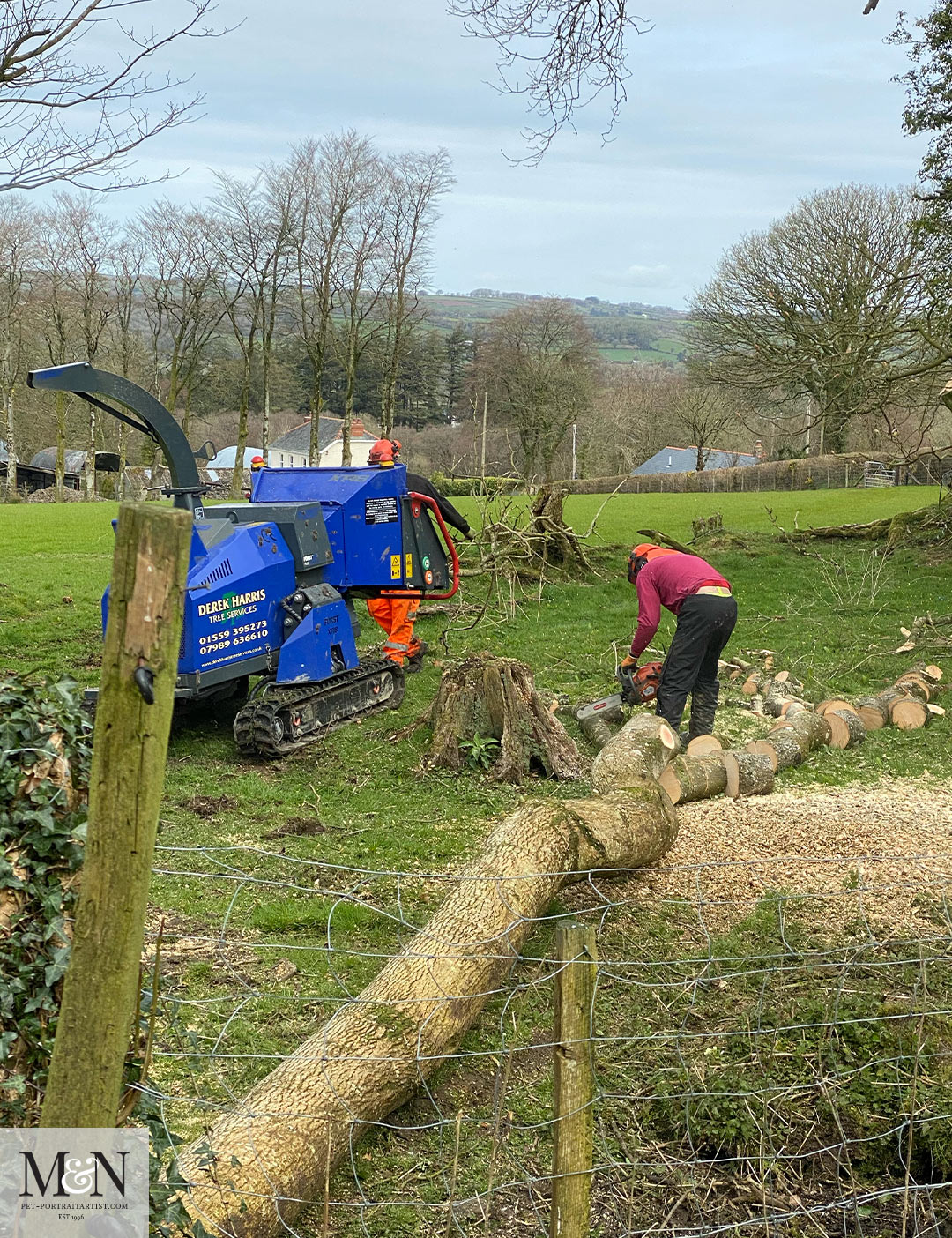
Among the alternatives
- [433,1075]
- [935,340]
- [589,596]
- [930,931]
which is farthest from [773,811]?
[589,596]

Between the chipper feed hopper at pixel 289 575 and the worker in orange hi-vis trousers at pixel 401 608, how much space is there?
0.58 feet

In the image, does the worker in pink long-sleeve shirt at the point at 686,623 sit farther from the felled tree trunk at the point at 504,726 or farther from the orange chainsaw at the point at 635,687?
the felled tree trunk at the point at 504,726

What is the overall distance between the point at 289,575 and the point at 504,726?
2315mm

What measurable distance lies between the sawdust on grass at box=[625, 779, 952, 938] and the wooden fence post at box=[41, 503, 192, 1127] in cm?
305

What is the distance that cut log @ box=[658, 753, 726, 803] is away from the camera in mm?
7293

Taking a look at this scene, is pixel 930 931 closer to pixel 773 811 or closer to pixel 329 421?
pixel 773 811

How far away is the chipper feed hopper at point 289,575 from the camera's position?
8.15m

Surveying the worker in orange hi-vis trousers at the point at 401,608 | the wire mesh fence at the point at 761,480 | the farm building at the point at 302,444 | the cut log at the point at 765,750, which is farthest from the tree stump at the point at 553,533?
the farm building at the point at 302,444

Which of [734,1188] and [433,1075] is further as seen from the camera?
[433,1075]

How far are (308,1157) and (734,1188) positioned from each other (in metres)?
1.40

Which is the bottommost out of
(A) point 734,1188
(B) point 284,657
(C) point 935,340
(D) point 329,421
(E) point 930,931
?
(A) point 734,1188

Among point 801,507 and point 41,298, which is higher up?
point 41,298

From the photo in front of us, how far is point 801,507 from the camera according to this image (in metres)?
31.3

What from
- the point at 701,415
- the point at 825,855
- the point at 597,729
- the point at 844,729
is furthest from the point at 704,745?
the point at 701,415
